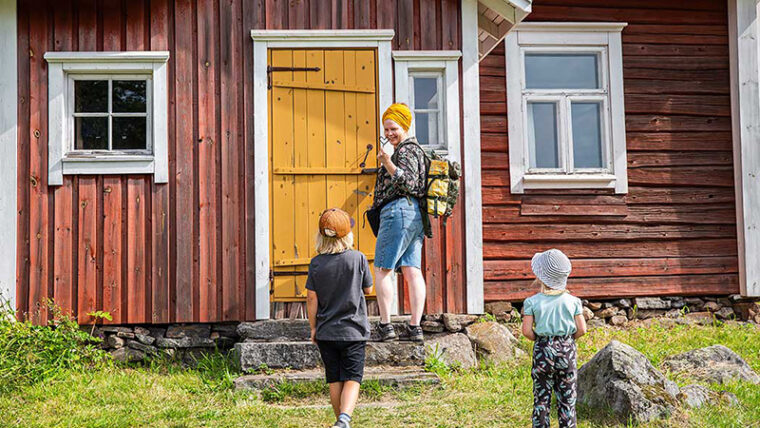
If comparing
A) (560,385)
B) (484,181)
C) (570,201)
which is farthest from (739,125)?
(560,385)

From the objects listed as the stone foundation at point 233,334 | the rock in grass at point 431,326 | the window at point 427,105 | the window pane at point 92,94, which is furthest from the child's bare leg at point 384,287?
the window pane at point 92,94

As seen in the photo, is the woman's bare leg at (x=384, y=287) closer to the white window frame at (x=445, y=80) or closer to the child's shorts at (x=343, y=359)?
the child's shorts at (x=343, y=359)

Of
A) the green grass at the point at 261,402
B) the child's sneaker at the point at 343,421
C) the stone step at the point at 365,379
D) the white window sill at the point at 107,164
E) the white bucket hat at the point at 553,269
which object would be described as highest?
the white window sill at the point at 107,164

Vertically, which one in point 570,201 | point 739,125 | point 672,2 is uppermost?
point 672,2

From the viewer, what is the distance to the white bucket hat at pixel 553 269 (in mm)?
3773

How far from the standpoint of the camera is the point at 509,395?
17.0 feet

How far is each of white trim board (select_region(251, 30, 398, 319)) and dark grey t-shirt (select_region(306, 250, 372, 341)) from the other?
7.22 ft

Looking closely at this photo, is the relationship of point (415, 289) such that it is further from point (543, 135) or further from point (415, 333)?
point (543, 135)

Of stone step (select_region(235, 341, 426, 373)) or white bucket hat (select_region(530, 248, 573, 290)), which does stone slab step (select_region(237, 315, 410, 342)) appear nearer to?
stone step (select_region(235, 341, 426, 373))

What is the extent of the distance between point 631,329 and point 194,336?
165 inches

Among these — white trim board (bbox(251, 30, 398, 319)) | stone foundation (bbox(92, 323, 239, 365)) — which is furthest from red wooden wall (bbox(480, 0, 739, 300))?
stone foundation (bbox(92, 323, 239, 365))

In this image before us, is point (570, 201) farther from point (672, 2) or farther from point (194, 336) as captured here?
point (194, 336)

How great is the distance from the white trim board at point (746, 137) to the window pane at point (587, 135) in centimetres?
143

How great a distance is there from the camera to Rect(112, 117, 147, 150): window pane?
6527 mm
